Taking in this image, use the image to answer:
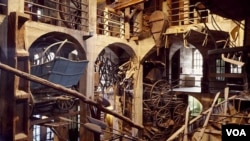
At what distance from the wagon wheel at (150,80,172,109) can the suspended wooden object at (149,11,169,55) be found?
271 centimetres

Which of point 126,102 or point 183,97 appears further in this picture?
point 183,97

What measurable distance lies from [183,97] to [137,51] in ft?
14.5

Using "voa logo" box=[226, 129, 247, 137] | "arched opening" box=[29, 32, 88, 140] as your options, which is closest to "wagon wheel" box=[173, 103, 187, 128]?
"arched opening" box=[29, 32, 88, 140]

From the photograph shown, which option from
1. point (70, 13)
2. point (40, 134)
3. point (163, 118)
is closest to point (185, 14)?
point (163, 118)

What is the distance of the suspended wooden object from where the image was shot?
40.2ft

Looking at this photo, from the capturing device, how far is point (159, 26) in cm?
1238

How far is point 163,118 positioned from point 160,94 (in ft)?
4.51

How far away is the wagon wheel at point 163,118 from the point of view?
14164mm

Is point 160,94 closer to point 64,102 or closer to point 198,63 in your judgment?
point 64,102

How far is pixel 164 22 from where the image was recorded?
12211 millimetres

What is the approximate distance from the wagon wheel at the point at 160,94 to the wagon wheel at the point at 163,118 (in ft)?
1.10

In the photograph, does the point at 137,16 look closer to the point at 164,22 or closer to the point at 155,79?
the point at 164,22

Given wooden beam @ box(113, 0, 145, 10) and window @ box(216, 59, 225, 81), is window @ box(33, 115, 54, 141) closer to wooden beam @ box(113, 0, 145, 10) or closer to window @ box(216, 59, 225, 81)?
wooden beam @ box(113, 0, 145, 10)

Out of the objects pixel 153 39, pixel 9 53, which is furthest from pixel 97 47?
pixel 9 53
